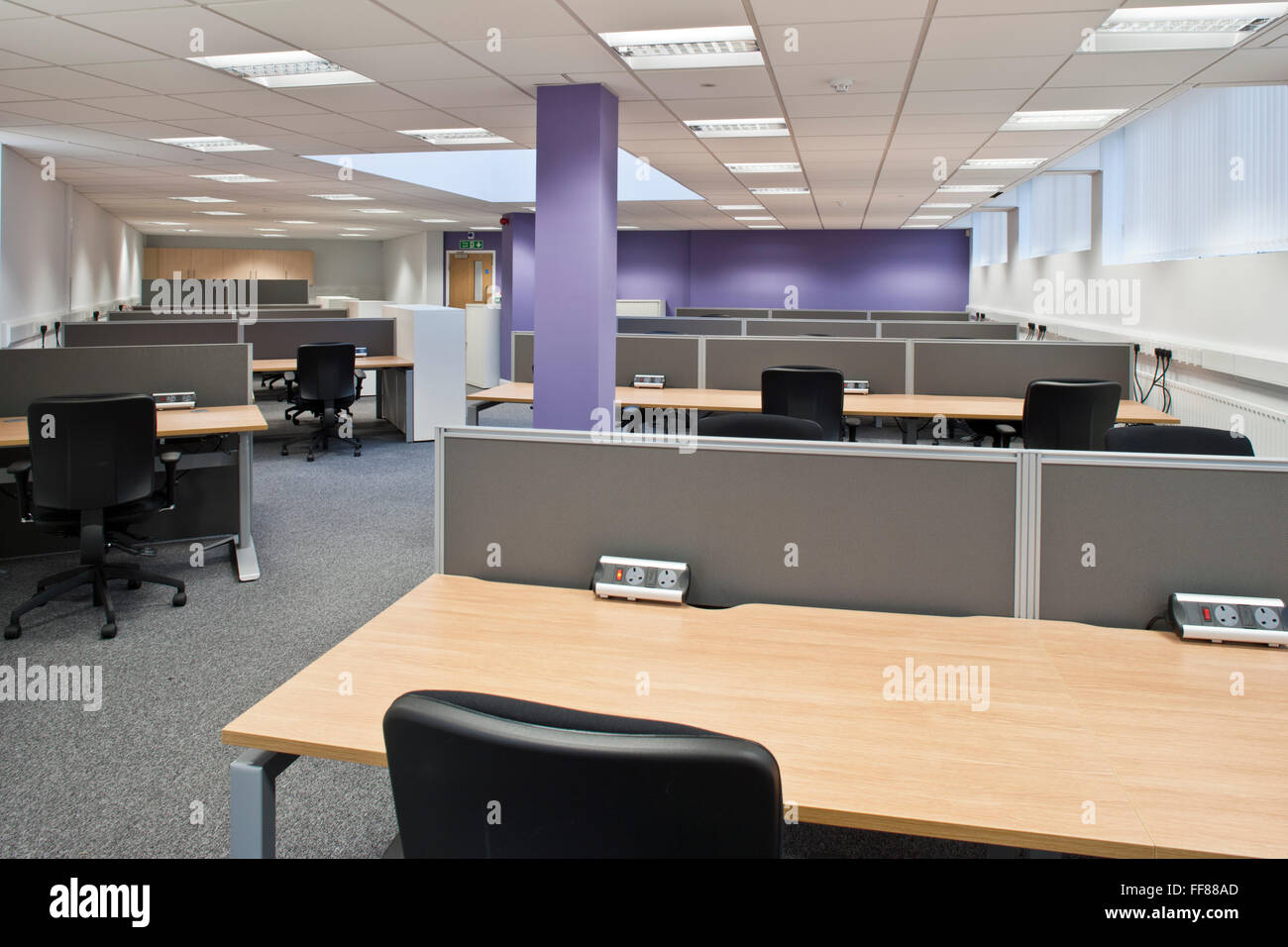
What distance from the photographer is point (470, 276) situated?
16.3 m

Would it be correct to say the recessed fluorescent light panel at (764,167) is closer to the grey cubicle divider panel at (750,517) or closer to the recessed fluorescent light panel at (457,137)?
the recessed fluorescent light panel at (457,137)

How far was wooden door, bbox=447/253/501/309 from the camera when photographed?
53.1 feet

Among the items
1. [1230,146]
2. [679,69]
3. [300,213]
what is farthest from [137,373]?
[300,213]

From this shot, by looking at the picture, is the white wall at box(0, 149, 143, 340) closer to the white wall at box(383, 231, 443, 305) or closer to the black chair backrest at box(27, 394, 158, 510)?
the white wall at box(383, 231, 443, 305)

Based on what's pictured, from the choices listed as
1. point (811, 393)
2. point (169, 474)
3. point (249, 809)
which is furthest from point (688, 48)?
point (249, 809)

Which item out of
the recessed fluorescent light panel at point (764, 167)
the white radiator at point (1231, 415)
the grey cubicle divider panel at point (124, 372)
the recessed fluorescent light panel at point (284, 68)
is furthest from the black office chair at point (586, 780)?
the recessed fluorescent light panel at point (764, 167)

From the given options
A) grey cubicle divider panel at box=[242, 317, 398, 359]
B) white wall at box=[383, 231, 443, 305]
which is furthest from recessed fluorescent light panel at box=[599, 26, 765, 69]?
white wall at box=[383, 231, 443, 305]

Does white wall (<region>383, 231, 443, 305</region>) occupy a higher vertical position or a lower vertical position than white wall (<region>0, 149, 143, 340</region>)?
higher

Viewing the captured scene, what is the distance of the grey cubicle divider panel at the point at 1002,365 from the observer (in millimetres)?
5281

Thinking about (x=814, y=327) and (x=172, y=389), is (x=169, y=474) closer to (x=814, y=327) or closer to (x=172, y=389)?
(x=172, y=389)

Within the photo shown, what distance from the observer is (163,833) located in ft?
6.97

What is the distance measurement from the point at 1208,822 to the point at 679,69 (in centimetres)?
397

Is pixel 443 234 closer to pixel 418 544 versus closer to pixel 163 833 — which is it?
pixel 418 544

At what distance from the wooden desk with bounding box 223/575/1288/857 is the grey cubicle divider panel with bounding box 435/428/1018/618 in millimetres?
84
